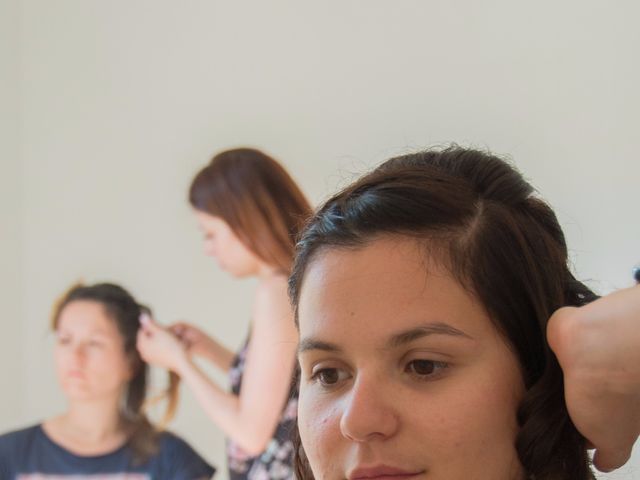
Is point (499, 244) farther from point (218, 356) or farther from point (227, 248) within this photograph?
point (218, 356)

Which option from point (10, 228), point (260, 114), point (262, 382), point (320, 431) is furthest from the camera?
point (10, 228)

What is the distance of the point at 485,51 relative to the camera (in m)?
1.91

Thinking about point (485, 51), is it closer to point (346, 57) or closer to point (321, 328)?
point (346, 57)

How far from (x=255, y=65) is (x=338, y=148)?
34cm

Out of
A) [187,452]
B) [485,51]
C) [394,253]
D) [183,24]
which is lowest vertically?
[187,452]

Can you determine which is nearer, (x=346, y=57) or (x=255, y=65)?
(x=346, y=57)

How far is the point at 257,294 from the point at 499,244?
130 centimetres

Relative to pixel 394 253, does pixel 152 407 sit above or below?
below

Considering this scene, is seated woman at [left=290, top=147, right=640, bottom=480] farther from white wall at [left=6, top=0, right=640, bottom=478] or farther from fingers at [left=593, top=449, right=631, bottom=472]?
white wall at [left=6, top=0, right=640, bottom=478]

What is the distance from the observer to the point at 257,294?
6.71 feet

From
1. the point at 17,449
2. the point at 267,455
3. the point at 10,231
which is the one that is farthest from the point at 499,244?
the point at 10,231

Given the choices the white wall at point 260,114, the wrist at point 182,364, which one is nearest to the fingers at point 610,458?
the white wall at point 260,114

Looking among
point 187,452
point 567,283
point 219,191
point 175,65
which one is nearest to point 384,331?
point 567,283

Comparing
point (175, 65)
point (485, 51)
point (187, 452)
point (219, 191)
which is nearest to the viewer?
point (485, 51)
